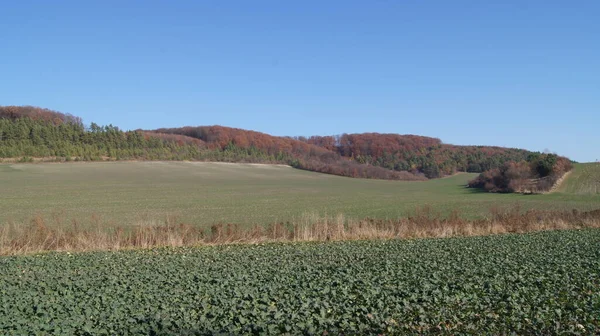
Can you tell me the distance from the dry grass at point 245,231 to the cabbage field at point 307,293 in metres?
3.42

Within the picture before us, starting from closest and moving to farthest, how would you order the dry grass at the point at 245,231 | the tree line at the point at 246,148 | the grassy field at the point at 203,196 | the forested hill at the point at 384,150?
the dry grass at the point at 245,231
the grassy field at the point at 203,196
the tree line at the point at 246,148
the forested hill at the point at 384,150

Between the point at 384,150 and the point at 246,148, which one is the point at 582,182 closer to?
the point at 246,148

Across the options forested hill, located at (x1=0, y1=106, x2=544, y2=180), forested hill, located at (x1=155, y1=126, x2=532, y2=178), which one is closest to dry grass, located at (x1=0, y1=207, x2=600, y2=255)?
forested hill, located at (x1=0, y1=106, x2=544, y2=180)

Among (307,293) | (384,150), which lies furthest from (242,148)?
(307,293)

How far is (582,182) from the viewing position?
53719 mm

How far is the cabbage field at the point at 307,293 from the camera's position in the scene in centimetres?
768

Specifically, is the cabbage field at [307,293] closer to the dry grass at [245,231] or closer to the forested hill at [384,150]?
the dry grass at [245,231]

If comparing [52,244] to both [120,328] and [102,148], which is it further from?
[102,148]

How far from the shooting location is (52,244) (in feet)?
64.6

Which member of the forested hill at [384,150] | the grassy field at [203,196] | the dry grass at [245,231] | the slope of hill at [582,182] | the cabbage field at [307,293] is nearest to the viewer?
the cabbage field at [307,293]

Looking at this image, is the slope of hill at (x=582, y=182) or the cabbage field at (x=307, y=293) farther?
the slope of hill at (x=582, y=182)

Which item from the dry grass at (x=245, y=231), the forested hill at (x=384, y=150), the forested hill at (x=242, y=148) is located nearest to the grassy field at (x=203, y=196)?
the dry grass at (x=245, y=231)

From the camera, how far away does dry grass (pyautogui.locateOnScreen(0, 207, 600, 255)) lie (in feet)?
64.4

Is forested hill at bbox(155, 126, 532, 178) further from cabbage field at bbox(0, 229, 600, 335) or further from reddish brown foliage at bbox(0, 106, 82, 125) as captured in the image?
cabbage field at bbox(0, 229, 600, 335)
